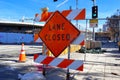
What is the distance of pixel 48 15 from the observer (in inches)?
353

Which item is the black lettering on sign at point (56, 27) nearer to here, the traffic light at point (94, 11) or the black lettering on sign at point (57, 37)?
the black lettering on sign at point (57, 37)

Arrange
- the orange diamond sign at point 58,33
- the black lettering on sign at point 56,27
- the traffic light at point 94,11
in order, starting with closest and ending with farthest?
the orange diamond sign at point 58,33 < the black lettering on sign at point 56,27 < the traffic light at point 94,11

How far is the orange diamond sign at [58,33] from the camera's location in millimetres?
7543

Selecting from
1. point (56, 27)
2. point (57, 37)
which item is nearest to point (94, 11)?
point (56, 27)

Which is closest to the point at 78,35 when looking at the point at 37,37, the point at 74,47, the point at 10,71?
the point at 37,37

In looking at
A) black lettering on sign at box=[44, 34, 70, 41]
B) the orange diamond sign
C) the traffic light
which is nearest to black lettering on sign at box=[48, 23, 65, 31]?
the orange diamond sign

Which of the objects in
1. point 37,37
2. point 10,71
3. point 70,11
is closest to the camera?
point 70,11

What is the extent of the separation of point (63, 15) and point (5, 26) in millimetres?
77469

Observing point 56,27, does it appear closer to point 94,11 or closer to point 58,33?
point 58,33

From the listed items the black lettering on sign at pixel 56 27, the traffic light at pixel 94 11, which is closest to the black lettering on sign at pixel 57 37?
the black lettering on sign at pixel 56 27

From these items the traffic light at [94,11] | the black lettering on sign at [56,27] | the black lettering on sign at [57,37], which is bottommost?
the black lettering on sign at [57,37]

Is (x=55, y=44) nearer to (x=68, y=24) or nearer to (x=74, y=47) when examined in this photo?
(x=68, y=24)

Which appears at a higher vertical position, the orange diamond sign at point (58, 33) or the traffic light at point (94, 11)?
the traffic light at point (94, 11)

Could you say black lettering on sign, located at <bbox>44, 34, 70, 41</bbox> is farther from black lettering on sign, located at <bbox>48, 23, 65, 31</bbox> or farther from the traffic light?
the traffic light
